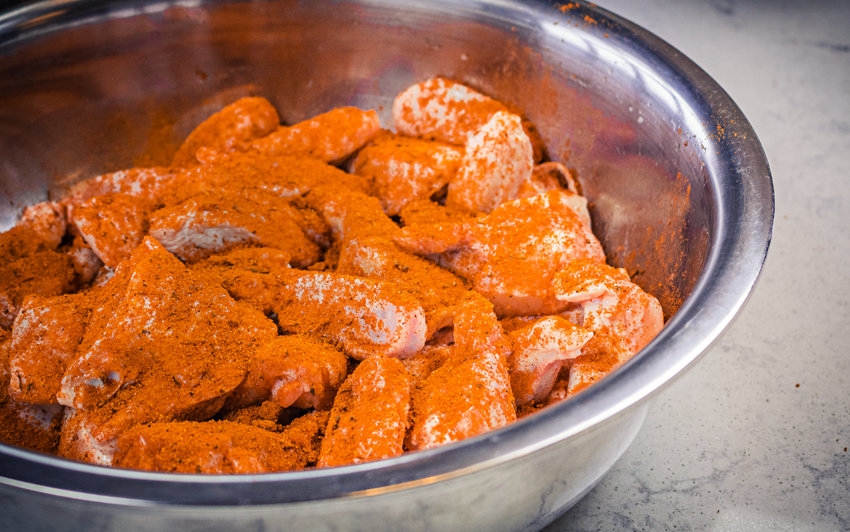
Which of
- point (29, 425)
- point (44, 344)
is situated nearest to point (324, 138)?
point (44, 344)

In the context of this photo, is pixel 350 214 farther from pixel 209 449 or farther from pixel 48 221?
pixel 48 221

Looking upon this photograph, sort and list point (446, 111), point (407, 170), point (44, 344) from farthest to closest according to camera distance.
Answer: point (446, 111) < point (407, 170) < point (44, 344)

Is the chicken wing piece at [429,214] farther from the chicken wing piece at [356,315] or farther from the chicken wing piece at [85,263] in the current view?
the chicken wing piece at [85,263]

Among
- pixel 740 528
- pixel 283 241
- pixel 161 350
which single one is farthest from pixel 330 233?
pixel 740 528

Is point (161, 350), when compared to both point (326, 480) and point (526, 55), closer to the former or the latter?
point (326, 480)

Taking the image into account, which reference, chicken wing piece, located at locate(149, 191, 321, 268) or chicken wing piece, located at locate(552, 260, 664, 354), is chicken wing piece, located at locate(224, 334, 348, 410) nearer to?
chicken wing piece, located at locate(149, 191, 321, 268)

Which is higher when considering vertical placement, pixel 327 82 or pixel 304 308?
pixel 327 82

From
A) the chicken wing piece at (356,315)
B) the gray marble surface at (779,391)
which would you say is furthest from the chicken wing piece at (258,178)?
the gray marble surface at (779,391)
